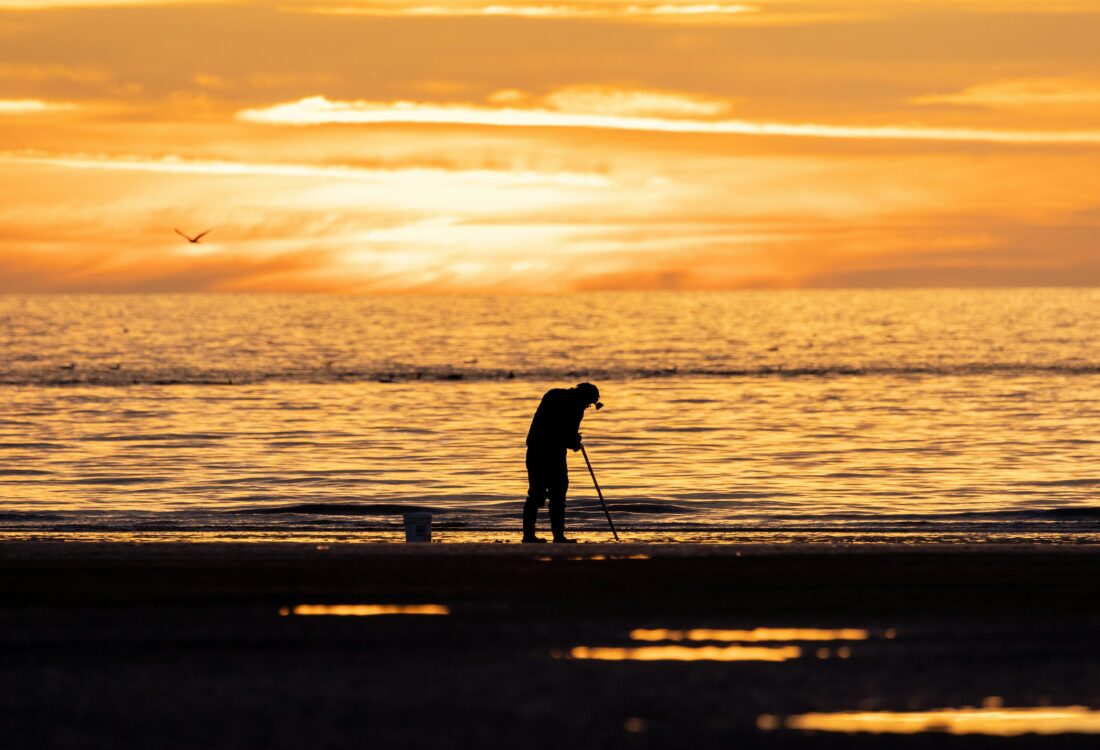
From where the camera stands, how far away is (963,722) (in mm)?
6984

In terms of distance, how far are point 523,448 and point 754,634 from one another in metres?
27.6

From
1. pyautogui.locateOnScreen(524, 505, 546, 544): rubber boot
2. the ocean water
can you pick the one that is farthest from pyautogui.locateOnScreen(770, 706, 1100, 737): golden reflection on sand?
the ocean water

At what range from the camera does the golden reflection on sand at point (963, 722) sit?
6.85 meters

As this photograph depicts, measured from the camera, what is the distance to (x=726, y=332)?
5443 inches

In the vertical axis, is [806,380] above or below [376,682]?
below

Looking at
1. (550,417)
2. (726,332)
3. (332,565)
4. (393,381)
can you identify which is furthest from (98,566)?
(726,332)

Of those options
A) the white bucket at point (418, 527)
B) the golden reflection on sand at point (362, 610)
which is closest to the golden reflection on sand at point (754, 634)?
the golden reflection on sand at point (362, 610)

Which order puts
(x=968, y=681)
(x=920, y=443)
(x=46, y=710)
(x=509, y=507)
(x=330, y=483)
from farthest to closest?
1. (x=920, y=443)
2. (x=330, y=483)
3. (x=509, y=507)
4. (x=968, y=681)
5. (x=46, y=710)

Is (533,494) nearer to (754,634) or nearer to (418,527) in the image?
(418,527)

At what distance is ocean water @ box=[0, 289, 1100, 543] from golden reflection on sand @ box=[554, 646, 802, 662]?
11412mm

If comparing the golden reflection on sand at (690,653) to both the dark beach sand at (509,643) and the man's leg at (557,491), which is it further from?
the man's leg at (557,491)

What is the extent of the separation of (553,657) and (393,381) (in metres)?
65.9

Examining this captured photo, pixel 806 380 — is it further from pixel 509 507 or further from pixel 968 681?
pixel 968 681

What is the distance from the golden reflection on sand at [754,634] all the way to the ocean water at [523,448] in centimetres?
1100
